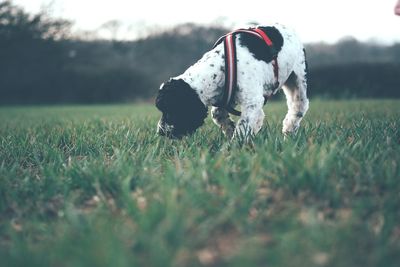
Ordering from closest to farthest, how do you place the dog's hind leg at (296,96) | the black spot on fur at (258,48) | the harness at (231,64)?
the harness at (231,64) → the black spot on fur at (258,48) → the dog's hind leg at (296,96)

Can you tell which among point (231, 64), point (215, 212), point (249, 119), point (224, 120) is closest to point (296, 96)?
point (224, 120)

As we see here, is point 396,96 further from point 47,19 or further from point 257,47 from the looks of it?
point 47,19

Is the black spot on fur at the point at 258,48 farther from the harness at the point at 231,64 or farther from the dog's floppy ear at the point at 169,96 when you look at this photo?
the dog's floppy ear at the point at 169,96

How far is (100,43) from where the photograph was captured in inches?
1161

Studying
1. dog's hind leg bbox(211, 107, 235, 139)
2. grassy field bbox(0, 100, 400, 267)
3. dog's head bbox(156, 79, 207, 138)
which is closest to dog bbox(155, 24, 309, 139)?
dog's head bbox(156, 79, 207, 138)

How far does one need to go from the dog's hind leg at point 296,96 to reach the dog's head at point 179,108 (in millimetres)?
1287

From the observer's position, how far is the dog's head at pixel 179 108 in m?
3.43

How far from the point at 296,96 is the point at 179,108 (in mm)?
1686

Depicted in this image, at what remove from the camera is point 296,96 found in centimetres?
443

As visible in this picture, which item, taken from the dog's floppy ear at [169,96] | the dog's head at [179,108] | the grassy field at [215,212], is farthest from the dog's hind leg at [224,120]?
the grassy field at [215,212]

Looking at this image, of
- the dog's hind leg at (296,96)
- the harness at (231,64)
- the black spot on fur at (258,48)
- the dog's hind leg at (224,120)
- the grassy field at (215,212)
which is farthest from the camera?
the dog's hind leg at (296,96)

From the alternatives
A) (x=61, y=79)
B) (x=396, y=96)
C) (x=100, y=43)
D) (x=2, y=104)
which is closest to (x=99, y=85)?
(x=61, y=79)

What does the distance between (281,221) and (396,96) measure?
1931 centimetres

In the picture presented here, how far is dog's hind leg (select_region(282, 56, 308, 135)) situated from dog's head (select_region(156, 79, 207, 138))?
50.7 inches
